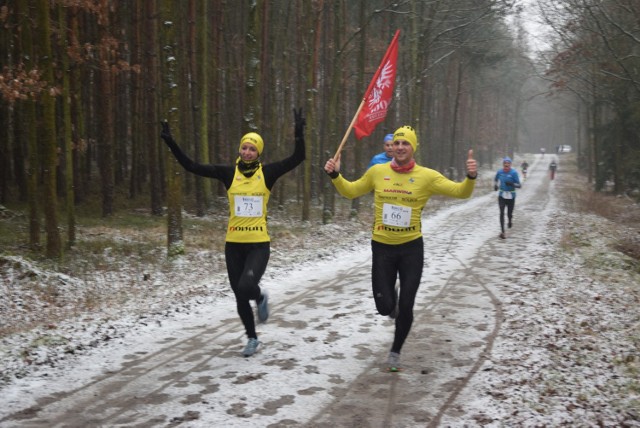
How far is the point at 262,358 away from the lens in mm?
6293

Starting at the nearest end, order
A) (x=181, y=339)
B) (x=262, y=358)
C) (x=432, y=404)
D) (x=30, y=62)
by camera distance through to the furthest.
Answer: (x=432, y=404) < (x=262, y=358) < (x=181, y=339) < (x=30, y=62)

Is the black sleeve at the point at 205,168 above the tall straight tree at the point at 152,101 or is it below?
below

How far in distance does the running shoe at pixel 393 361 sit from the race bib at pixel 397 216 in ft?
4.70

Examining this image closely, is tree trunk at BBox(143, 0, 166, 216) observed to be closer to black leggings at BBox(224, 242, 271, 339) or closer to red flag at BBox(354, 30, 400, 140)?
red flag at BBox(354, 30, 400, 140)

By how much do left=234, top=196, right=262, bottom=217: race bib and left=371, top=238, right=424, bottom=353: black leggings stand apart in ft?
4.53

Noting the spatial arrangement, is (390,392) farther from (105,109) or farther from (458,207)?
(458,207)

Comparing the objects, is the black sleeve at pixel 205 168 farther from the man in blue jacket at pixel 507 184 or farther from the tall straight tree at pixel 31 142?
the man in blue jacket at pixel 507 184

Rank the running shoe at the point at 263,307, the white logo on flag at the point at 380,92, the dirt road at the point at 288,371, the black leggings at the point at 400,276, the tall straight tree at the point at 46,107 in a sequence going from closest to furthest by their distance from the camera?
1. the dirt road at the point at 288,371
2. the black leggings at the point at 400,276
3. the running shoe at the point at 263,307
4. the tall straight tree at the point at 46,107
5. the white logo on flag at the point at 380,92

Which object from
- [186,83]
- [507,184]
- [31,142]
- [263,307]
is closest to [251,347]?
[263,307]

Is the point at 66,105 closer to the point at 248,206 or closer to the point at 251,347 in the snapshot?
the point at 248,206

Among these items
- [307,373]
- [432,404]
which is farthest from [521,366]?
[307,373]

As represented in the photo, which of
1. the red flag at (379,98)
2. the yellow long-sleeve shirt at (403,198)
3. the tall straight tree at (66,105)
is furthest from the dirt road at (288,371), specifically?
the tall straight tree at (66,105)

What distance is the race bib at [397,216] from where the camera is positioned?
594cm

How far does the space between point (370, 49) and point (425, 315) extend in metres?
21.3
